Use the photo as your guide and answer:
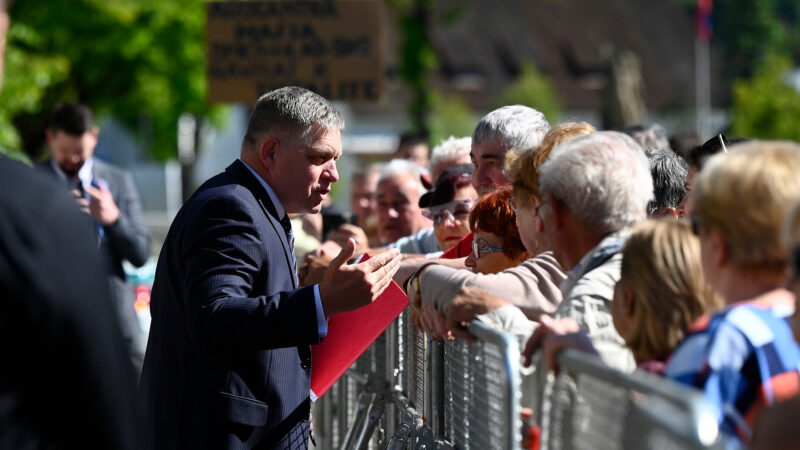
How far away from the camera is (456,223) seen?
570 centimetres

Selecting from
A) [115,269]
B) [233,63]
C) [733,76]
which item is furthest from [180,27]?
[733,76]

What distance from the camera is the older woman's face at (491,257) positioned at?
173 inches

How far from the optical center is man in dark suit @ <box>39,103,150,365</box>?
736cm

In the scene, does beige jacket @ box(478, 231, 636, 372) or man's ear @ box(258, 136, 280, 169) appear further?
man's ear @ box(258, 136, 280, 169)

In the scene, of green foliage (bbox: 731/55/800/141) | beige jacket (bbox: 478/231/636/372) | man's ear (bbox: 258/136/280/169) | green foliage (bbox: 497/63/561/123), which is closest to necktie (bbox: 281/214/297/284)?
man's ear (bbox: 258/136/280/169)

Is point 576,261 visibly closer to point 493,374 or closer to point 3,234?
point 493,374

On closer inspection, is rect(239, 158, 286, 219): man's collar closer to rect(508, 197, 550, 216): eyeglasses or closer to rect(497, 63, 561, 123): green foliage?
rect(508, 197, 550, 216): eyeglasses

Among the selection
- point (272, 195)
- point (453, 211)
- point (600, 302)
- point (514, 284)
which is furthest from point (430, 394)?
point (453, 211)

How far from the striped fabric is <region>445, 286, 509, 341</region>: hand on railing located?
99cm

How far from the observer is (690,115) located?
6322cm

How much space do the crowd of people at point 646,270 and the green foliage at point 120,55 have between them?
2070cm

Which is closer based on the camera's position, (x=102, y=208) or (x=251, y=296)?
(x=251, y=296)

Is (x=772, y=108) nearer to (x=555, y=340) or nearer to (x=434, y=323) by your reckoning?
(x=434, y=323)

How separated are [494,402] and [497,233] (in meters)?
1.23
